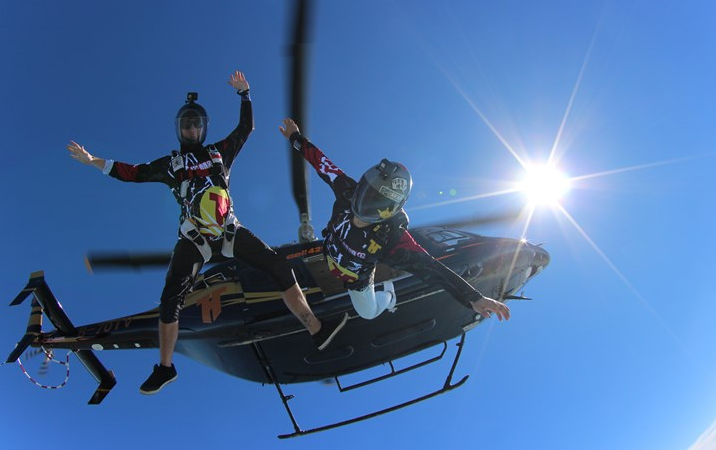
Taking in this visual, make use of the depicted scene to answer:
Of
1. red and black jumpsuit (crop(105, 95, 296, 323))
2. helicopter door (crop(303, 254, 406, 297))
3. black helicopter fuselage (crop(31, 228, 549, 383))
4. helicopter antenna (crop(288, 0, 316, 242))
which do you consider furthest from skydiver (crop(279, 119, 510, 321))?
helicopter door (crop(303, 254, 406, 297))

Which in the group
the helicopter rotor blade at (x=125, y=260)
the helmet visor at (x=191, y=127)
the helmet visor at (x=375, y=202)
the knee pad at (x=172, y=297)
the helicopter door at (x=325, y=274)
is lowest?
the knee pad at (x=172, y=297)

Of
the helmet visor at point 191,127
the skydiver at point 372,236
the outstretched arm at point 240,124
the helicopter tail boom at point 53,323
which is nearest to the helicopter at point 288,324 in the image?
the helicopter tail boom at point 53,323

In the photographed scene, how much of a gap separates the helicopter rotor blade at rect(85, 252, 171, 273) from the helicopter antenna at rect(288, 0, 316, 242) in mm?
1907

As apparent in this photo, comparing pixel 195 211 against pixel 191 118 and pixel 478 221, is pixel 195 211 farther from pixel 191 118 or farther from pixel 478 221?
pixel 478 221

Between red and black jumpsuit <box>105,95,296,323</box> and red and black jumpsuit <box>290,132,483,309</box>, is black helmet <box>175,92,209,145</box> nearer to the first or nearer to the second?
red and black jumpsuit <box>105,95,296,323</box>

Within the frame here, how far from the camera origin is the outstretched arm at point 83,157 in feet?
14.8

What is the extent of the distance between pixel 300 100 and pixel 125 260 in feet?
9.22

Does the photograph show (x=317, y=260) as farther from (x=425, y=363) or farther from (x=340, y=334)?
(x=425, y=363)

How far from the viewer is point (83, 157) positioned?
453cm

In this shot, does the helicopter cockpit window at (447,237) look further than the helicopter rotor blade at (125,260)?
Yes

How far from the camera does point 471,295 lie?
424 centimetres

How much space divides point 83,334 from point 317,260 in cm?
370

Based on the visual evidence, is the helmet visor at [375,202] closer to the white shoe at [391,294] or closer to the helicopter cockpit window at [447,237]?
the white shoe at [391,294]

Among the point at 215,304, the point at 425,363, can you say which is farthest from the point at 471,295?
the point at 215,304
